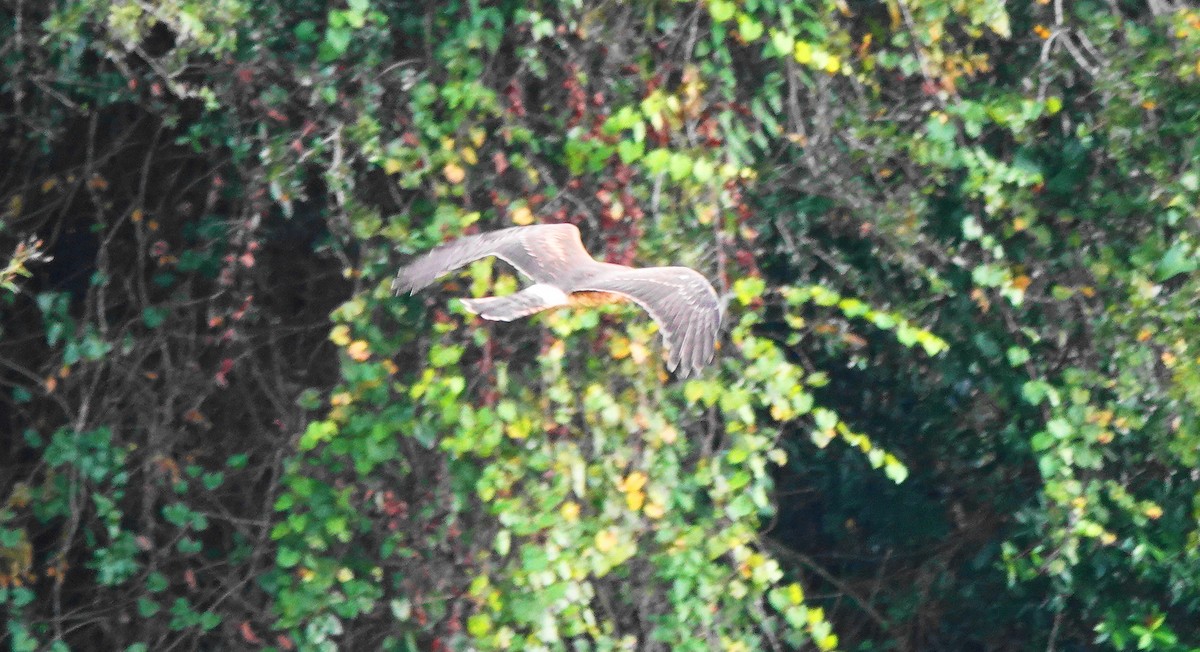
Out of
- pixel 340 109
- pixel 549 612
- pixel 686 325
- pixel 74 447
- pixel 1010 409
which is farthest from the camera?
pixel 1010 409

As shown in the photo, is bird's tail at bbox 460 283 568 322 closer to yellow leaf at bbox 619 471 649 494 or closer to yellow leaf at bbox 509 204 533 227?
yellow leaf at bbox 509 204 533 227

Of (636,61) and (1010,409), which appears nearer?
(636,61)

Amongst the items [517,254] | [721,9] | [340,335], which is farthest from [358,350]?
[721,9]

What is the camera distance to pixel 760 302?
346cm

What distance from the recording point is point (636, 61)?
3.53 m

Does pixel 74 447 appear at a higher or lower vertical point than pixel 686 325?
lower

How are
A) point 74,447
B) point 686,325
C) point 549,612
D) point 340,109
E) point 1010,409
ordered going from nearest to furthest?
point 686,325
point 549,612
point 340,109
point 74,447
point 1010,409

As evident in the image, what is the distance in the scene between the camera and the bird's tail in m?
3.03

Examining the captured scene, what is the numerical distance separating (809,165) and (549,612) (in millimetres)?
1102

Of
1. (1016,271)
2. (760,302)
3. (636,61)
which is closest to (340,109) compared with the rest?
(636,61)

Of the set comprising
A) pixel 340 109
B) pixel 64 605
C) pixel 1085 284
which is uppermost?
pixel 340 109

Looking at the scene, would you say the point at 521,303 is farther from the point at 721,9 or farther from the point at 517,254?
the point at 721,9

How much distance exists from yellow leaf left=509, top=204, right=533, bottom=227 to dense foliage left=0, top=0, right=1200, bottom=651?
34mm

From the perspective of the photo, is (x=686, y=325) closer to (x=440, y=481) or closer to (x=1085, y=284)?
(x=440, y=481)
